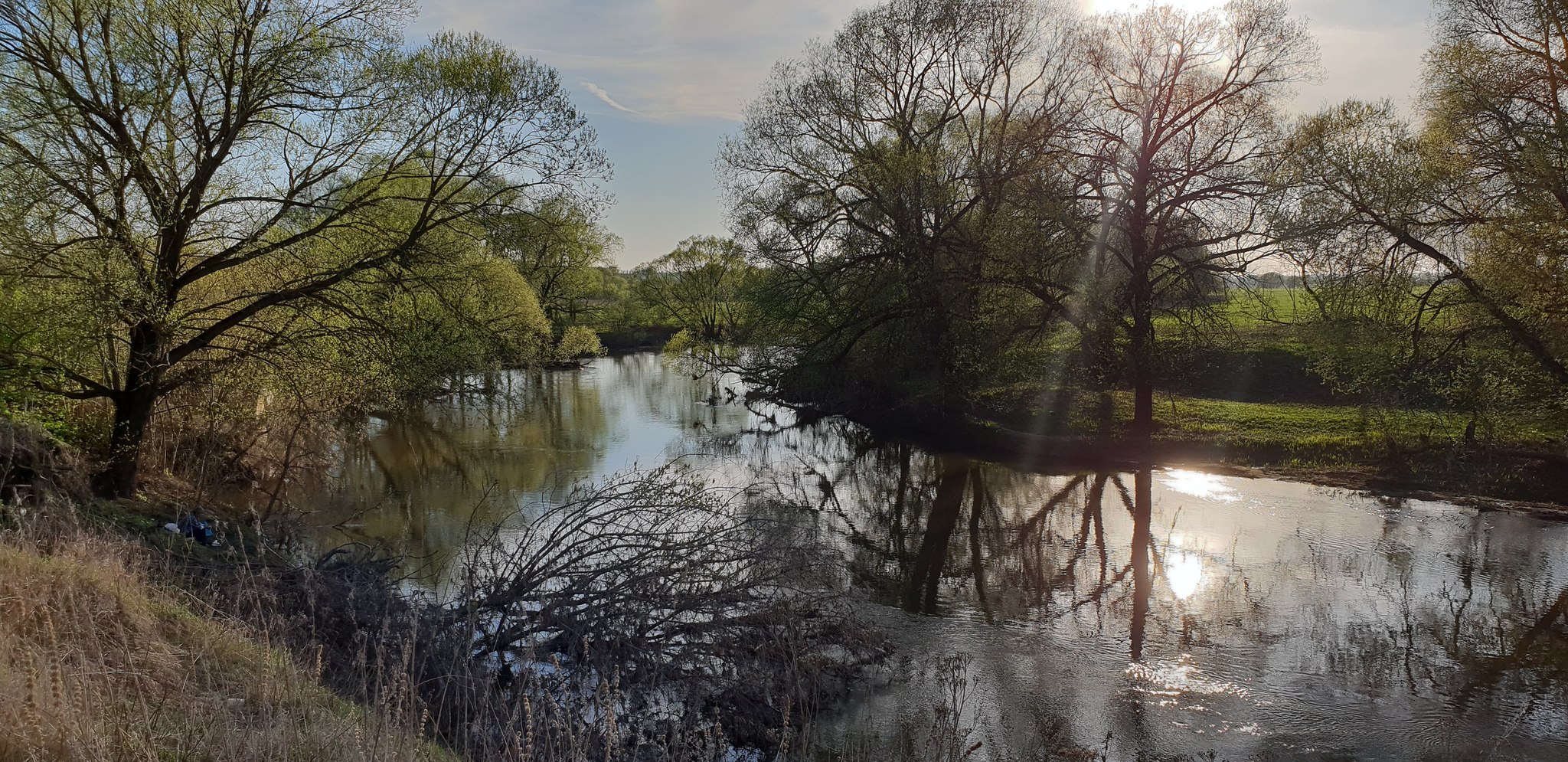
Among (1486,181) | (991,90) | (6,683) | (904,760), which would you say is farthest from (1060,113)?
(6,683)

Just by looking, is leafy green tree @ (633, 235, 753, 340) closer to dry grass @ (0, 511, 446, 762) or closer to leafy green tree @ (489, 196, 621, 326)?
leafy green tree @ (489, 196, 621, 326)

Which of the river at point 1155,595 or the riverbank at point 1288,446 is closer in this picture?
the river at point 1155,595

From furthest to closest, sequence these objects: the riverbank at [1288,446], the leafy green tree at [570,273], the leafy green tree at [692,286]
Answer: the leafy green tree at [692,286] < the leafy green tree at [570,273] < the riverbank at [1288,446]

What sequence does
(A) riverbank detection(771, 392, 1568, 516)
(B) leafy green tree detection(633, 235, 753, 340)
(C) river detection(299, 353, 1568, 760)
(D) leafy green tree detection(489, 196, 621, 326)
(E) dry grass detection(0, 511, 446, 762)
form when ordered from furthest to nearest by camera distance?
(B) leafy green tree detection(633, 235, 753, 340)
(D) leafy green tree detection(489, 196, 621, 326)
(A) riverbank detection(771, 392, 1568, 516)
(C) river detection(299, 353, 1568, 760)
(E) dry grass detection(0, 511, 446, 762)

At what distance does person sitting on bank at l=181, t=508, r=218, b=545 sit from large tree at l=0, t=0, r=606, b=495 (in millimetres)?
2533

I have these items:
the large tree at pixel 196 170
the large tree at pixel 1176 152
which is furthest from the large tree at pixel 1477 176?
the large tree at pixel 196 170

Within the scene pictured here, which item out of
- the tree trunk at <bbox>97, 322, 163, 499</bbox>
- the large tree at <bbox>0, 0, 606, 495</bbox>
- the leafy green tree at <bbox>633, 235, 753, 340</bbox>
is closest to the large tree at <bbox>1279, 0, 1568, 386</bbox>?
the large tree at <bbox>0, 0, 606, 495</bbox>

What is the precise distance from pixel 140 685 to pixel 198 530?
6144 millimetres

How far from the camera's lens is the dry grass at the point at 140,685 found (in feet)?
12.2

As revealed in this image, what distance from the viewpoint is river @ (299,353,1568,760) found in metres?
7.23

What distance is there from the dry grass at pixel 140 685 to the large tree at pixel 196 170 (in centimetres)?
536

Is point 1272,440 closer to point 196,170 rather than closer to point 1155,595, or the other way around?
point 1155,595

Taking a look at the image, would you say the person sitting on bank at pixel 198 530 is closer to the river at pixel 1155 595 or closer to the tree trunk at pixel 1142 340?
the river at pixel 1155 595

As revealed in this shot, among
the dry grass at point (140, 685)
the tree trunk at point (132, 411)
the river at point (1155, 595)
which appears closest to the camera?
the dry grass at point (140, 685)
